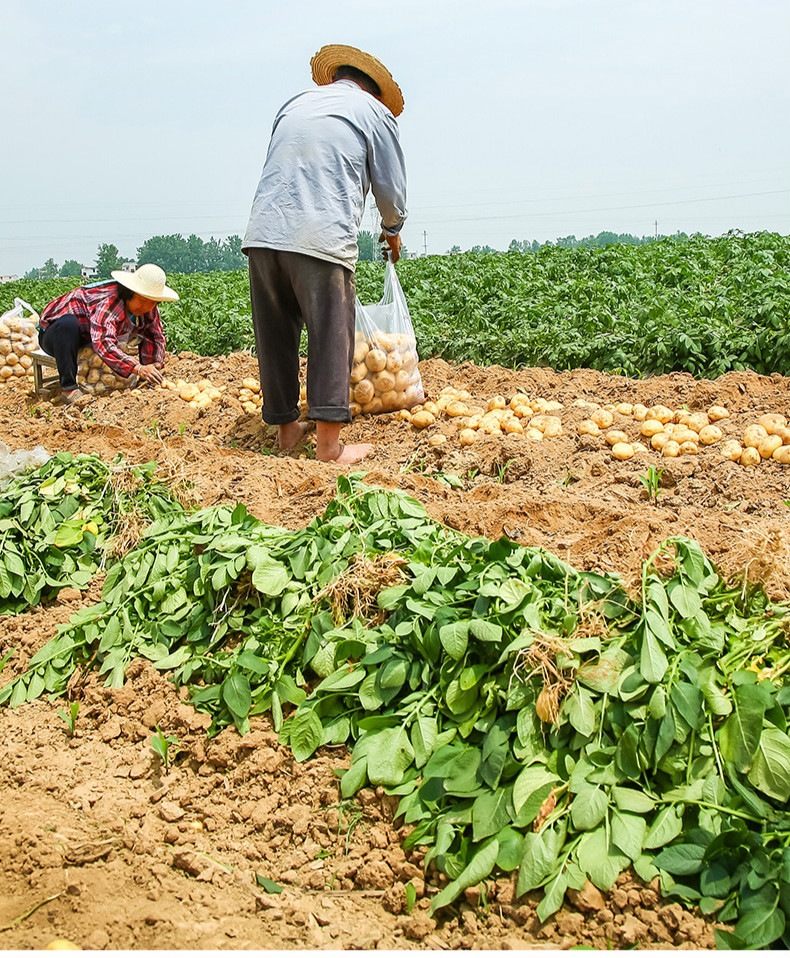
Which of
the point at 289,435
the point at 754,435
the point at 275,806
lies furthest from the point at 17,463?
the point at 754,435

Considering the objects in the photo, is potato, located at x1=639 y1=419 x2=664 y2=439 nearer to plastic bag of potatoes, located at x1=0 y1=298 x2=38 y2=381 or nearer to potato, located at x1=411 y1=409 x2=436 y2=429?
potato, located at x1=411 y1=409 x2=436 y2=429

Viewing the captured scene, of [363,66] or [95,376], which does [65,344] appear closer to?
[95,376]

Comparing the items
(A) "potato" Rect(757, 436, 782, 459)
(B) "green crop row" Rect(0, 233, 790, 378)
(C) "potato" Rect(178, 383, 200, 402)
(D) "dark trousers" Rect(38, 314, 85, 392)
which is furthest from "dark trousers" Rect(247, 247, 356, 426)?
(D) "dark trousers" Rect(38, 314, 85, 392)

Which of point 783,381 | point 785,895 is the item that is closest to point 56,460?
point 785,895

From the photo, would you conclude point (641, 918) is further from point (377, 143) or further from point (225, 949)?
point (377, 143)

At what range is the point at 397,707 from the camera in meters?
2.30

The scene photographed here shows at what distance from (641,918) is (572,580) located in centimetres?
88

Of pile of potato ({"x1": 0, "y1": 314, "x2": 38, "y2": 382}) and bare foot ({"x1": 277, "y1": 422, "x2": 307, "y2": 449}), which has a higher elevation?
pile of potato ({"x1": 0, "y1": 314, "x2": 38, "y2": 382})

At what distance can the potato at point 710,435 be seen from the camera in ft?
14.0

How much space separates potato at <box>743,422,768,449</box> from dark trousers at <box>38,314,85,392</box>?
17.1ft

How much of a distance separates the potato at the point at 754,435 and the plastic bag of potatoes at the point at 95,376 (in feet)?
16.4

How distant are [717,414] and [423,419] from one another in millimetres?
1711

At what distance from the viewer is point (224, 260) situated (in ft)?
203

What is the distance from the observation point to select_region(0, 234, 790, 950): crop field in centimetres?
183
